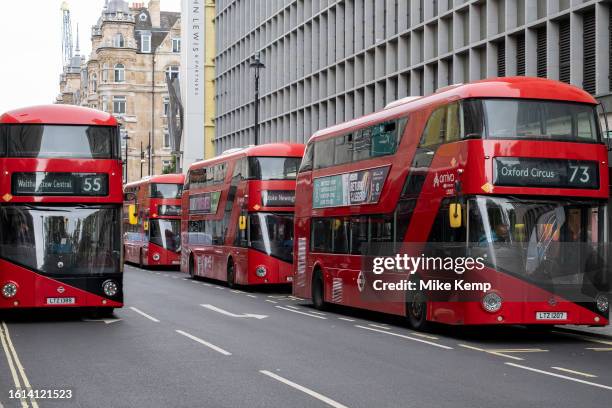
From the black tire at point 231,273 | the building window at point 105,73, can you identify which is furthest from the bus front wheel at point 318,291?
the building window at point 105,73

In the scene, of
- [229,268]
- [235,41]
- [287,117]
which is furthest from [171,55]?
[229,268]

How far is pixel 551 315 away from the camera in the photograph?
57.1ft

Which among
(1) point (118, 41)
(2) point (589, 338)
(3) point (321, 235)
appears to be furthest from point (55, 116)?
(1) point (118, 41)

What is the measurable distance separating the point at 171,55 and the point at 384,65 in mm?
74314

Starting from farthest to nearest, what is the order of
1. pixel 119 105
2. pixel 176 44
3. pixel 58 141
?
1. pixel 176 44
2. pixel 119 105
3. pixel 58 141

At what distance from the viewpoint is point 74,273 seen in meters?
21.1

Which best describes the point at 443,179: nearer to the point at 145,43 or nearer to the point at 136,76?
the point at 136,76

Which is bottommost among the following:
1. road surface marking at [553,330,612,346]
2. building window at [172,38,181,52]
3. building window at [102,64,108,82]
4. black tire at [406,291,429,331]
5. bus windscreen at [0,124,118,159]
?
road surface marking at [553,330,612,346]

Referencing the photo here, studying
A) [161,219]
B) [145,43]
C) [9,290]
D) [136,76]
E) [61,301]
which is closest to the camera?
[9,290]

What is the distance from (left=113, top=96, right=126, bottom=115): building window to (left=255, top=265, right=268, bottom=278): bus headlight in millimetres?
84747

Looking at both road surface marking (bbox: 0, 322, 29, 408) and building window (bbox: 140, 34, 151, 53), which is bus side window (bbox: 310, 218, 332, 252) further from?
building window (bbox: 140, 34, 151, 53)

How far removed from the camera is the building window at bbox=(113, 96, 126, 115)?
11394 centimetres

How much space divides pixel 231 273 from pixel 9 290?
14334mm

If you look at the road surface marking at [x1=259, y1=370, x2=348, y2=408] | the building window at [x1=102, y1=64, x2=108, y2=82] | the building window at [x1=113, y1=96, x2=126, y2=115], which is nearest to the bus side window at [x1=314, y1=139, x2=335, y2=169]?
the road surface marking at [x1=259, y1=370, x2=348, y2=408]
